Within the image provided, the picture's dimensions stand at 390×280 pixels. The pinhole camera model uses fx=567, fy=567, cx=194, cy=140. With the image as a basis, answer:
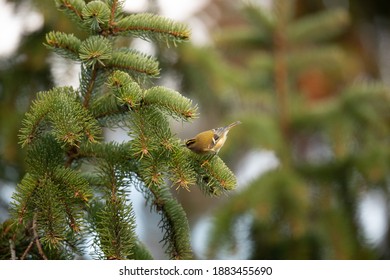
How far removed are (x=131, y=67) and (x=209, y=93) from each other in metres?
0.90

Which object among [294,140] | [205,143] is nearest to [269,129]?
[294,140]

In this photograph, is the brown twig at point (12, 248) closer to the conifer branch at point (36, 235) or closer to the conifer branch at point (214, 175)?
the conifer branch at point (36, 235)

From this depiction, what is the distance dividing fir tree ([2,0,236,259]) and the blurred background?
0.51 m

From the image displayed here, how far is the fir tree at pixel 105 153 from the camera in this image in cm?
69

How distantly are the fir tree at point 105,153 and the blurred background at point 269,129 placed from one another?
1.68 feet

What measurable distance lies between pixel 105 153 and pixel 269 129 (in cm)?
89

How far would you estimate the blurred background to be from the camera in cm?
139

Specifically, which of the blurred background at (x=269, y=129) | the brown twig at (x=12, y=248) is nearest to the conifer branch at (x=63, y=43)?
the brown twig at (x=12, y=248)

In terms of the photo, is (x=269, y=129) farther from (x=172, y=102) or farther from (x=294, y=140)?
(x=172, y=102)

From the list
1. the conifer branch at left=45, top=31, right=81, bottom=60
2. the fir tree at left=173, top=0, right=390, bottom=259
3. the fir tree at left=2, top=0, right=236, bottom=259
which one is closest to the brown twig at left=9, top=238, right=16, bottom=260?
the fir tree at left=2, top=0, right=236, bottom=259

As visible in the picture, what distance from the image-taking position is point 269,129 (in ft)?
5.20

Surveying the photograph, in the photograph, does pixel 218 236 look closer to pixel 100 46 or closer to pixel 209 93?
pixel 209 93
